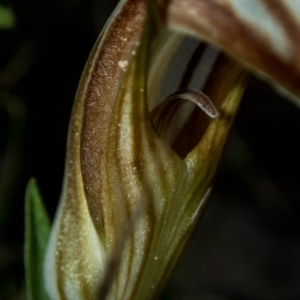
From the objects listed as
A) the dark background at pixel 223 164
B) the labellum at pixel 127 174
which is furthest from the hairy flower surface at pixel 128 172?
the dark background at pixel 223 164

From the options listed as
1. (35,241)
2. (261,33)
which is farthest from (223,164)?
(261,33)

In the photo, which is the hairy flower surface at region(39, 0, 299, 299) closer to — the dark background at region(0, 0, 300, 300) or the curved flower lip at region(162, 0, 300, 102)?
the curved flower lip at region(162, 0, 300, 102)

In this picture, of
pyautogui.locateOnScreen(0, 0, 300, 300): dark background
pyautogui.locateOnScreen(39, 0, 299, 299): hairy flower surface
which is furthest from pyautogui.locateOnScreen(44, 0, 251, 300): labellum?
pyautogui.locateOnScreen(0, 0, 300, 300): dark background

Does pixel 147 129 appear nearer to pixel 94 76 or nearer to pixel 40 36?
pixel 94 76

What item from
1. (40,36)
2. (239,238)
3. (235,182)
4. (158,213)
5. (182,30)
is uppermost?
(182,30)

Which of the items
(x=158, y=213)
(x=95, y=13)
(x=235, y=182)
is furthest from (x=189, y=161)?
(x=235, y=182)

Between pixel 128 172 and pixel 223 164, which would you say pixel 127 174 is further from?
pixel 223 164

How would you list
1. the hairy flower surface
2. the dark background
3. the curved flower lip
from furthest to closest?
the dark background → the hairy flower surface → the curved flower lip
